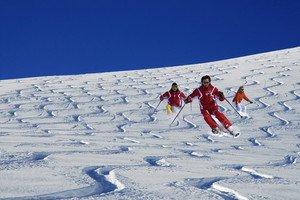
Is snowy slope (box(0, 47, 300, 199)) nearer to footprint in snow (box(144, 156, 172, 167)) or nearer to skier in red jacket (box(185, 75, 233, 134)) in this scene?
footprint in snow (box(144, 156, 172, 167))

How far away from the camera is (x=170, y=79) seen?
56.7 ft

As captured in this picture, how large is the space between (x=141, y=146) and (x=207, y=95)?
2174 mm

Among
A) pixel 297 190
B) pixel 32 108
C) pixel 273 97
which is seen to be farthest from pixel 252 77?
pixel 297 190

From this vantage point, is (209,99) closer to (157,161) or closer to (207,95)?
(207,95)

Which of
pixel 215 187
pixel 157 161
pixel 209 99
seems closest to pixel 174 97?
pixel 209 99

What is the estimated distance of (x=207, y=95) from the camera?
7.67 meters

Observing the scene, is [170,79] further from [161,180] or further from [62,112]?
[161,180]

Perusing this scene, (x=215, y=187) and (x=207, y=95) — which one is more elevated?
(x=207, y=95)

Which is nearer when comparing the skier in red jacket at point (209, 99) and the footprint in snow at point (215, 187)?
the footprint in snow at point (215, 187)

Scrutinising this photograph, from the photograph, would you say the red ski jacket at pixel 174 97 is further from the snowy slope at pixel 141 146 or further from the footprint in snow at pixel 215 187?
the footprint in snow at pixel 215 187

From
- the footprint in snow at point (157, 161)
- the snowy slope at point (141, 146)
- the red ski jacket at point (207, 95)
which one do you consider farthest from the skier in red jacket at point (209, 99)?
the footprint in snow at point (157, 161)

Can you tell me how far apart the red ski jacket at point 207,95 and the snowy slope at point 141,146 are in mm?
400

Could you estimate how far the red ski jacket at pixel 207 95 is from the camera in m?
7.62

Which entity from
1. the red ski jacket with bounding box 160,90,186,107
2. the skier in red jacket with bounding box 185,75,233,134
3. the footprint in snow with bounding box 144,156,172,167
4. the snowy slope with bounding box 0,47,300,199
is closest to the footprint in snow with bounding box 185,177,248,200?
the snowy slope with bounding box 0,47,300,199
